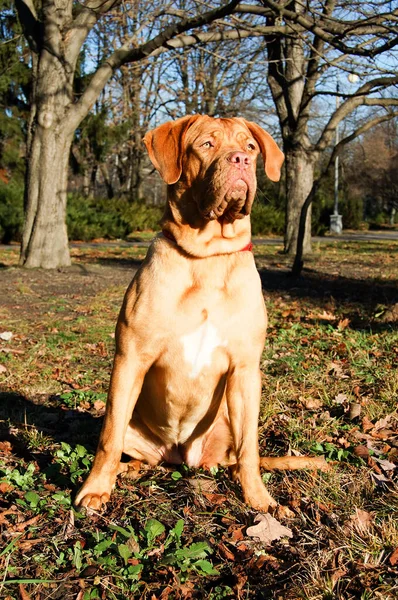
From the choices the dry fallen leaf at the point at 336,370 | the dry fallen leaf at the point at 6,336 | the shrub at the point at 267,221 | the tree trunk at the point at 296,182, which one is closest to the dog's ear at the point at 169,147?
the dry fallen leaf at the point at 336,370

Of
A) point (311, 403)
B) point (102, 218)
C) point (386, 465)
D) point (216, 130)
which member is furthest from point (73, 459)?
point (102, 218)

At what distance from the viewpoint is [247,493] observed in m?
2.85

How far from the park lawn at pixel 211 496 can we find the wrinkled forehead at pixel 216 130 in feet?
5.51

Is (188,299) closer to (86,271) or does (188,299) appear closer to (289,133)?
(86,271)

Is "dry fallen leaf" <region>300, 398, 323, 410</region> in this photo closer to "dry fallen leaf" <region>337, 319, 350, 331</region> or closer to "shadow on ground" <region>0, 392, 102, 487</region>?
"shadow on ground" <region>0, 392, 102, 487</region>

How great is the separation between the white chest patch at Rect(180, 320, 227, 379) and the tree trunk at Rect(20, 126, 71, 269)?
9.71 metres

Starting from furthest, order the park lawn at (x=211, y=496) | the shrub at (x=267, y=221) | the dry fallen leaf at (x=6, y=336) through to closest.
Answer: the shrub at (x=267, y=221)
the dry fallen leaf at (x=6, y=336)
the park lawn at (x=211, y=496)

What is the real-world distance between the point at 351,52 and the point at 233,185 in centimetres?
764

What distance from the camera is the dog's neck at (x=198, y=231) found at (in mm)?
3008

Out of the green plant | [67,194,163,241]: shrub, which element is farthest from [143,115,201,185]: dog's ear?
[67,194,163,241]: shrub

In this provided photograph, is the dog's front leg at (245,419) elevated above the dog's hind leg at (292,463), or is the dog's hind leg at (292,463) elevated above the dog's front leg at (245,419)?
the dog's front leg at (245,419)

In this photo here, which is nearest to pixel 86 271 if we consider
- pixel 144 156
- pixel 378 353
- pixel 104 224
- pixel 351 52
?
pixel 351 52

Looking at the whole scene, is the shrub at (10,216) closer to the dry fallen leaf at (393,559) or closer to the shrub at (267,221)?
the shrub at (267,221)

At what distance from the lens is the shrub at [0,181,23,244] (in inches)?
795
